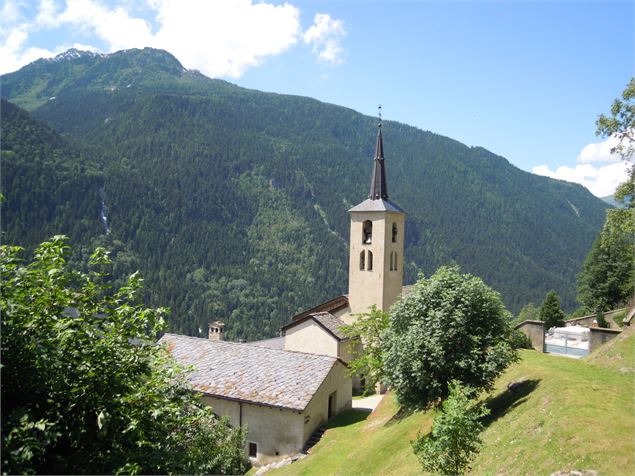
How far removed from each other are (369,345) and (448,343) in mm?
11676

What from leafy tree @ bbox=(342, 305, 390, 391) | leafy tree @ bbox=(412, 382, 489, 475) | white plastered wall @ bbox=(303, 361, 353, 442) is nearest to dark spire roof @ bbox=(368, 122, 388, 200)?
leafy tree @ bbox=(342, 305, 390, 391)

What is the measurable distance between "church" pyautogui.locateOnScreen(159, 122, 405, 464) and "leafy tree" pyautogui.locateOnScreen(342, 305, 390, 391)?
0.80m

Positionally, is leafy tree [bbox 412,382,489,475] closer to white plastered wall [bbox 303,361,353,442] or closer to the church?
the church

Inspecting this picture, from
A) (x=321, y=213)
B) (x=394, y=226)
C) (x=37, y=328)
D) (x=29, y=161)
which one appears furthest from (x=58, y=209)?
(x=37, y=328)

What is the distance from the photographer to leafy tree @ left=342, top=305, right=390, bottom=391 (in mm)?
26469

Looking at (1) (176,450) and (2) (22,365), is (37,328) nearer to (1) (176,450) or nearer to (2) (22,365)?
(2) (22,365)

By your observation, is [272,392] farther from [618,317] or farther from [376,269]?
[618,317]

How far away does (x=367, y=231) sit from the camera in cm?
3850

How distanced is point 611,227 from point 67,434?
25293 mm

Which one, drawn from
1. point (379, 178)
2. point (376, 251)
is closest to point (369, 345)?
point (376, 251)

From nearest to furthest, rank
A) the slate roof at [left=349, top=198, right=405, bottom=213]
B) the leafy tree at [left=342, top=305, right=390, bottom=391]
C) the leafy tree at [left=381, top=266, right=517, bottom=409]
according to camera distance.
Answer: the leafy tree at [left=381, top=266, right=517, bottom=409] < the leafy tree at [left=342, top=305, right=390, bottom=391] < the slate roof at [left=349, top=198, right=405, bottom=213]

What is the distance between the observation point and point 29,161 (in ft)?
502

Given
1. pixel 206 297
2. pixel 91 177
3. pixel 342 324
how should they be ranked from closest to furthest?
pixel 342 324 → pixel 206 297 → pixel 91 177

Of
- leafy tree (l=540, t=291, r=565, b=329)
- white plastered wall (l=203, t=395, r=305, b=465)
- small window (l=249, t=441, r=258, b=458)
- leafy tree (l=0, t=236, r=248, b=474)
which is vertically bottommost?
small window (l=249, t=441, r=258, b=458)
